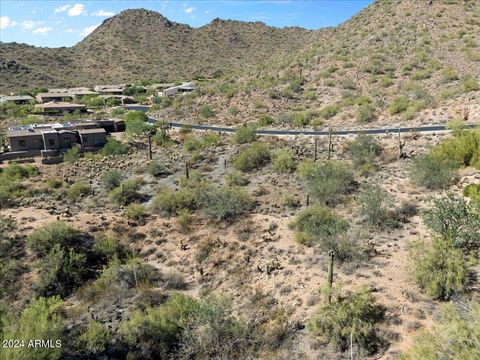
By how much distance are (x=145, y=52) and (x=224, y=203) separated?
411 ft

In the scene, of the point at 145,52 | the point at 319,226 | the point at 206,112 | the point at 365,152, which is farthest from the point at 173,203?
the point at 145,52

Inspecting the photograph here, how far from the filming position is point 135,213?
101 ft

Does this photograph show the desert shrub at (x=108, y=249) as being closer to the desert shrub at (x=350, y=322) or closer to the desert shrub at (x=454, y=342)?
the desert shrub at (x=350, y=322)

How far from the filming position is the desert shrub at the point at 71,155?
46219 millimetres

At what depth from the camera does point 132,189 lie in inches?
1398

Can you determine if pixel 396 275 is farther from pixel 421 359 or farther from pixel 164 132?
pixel 164 132

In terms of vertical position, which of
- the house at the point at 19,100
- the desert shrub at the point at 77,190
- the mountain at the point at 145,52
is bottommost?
the desert shrub at the point at 77,190

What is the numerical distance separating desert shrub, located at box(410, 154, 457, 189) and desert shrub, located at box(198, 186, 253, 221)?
1339 cm

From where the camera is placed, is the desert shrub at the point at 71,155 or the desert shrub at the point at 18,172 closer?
the desert shrub at the point at 18,172

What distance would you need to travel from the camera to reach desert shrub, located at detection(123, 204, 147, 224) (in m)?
30.7

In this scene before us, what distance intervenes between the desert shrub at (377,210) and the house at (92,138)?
3864 centimetres

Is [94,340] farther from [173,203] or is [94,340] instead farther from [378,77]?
[378,77]

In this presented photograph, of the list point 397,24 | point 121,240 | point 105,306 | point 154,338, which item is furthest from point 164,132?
point 397,24

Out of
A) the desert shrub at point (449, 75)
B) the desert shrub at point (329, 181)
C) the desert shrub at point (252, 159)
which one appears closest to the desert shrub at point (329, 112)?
the desert shrub at point (449, 75)
